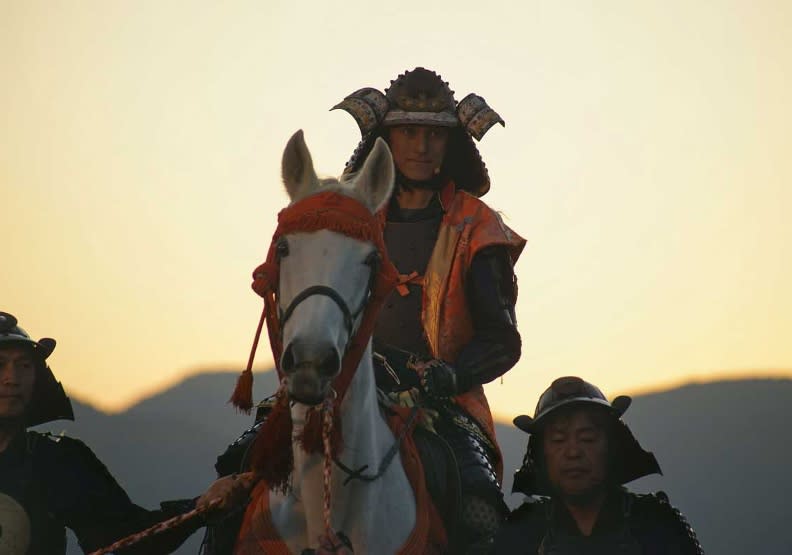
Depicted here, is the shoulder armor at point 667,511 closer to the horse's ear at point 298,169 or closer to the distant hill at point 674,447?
the horse's ear at point 298,169

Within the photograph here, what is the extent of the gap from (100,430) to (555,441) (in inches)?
1867

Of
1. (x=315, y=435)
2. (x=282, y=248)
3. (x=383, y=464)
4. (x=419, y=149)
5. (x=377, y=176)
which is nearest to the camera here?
(x=315, y=435)

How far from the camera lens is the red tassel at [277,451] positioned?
6555 mm

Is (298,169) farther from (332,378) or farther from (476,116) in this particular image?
(476,116)

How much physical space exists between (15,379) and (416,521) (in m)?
2.64

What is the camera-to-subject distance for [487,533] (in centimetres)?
733

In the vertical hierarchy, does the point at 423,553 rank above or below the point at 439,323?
below

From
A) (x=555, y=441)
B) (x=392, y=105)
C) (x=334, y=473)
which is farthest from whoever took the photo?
(x=392, y=105)

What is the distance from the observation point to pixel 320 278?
6.22m

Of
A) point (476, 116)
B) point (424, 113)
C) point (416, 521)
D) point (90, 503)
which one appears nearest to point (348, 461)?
point (416, 521)

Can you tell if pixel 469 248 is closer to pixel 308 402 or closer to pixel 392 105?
pixel 392 105

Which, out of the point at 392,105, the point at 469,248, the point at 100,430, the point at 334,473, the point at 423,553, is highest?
the point at 392,105

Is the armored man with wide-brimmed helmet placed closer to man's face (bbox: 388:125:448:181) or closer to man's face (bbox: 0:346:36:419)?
man's face (bbox: 388:125:448:181)

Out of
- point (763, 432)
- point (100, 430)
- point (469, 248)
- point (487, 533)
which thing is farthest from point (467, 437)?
point (763, 432)
